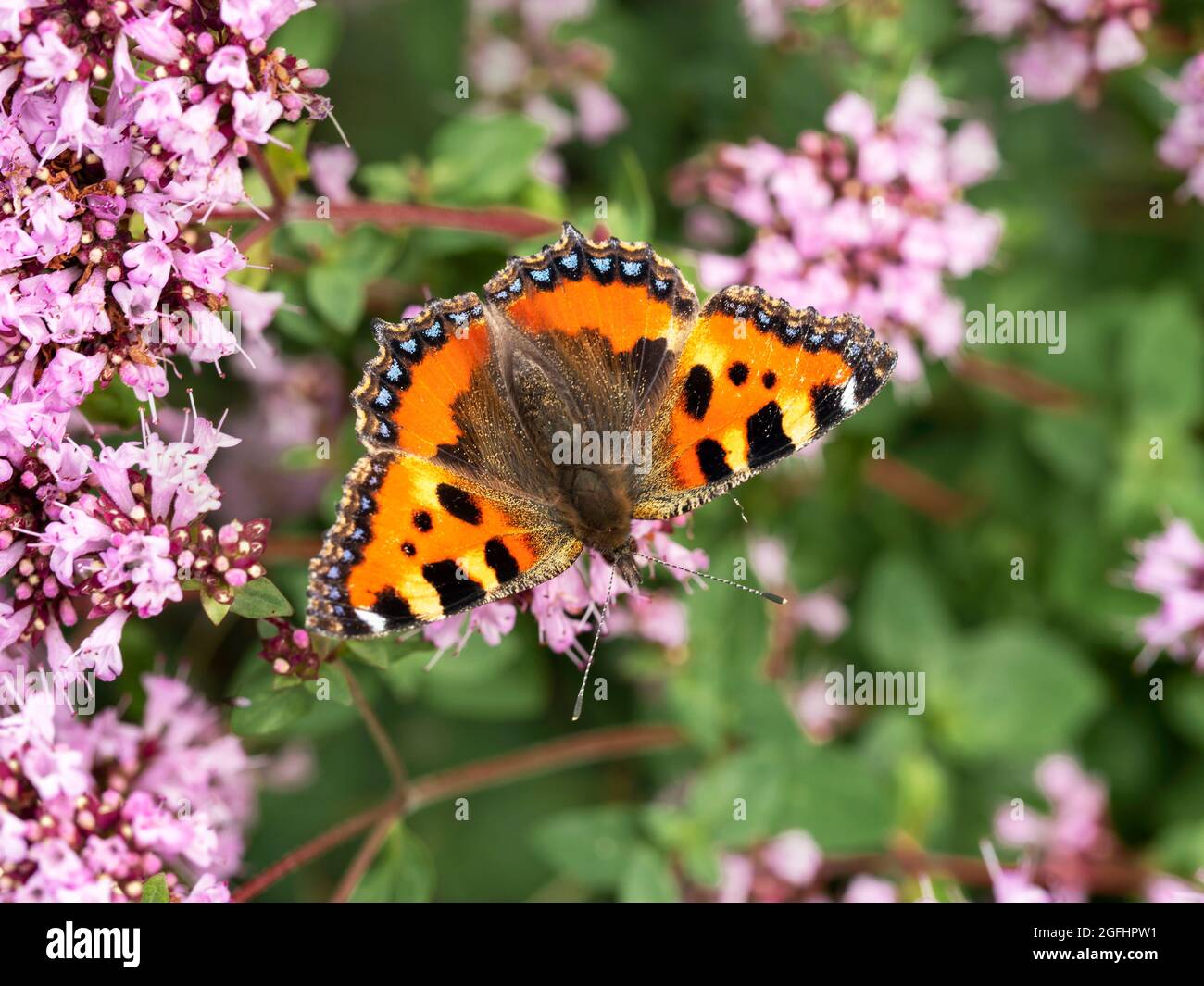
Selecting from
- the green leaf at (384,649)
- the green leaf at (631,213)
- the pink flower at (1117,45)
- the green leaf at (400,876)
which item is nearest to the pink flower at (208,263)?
the green leaf at (384,649)

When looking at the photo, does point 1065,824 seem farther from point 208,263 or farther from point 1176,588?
point 208,263

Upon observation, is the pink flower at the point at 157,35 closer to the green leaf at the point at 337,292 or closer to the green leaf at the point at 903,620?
the green leaf at the point at 337,292

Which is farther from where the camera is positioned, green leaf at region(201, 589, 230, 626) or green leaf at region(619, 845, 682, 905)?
green leaf at region(619, 845, 682, 905)

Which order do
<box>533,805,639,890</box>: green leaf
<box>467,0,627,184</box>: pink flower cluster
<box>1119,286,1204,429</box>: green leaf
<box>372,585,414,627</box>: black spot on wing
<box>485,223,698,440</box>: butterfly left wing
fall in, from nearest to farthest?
1. <box>372,585,414,627</box>: black spot on wing
2. <box>485,223,698,440</box>: butterfly left wing
3. <box>533,805,639,890</box>: green leaf
4. <box>1119,286,1204,429</box>: green leaf
5. <box>467,0,627,184</box>: pink flower cluster

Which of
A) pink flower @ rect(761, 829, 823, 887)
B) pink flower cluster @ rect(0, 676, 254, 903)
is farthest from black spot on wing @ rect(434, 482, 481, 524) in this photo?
pink flower @ rect(761, 829, 823, 887)

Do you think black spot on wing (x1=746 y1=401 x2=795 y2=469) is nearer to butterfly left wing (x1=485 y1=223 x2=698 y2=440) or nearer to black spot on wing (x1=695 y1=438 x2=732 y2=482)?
black spot on wing (x1=695 y1=438 x2=732 y2=482)

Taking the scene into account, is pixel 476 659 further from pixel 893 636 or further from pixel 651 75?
pixel 651 75
